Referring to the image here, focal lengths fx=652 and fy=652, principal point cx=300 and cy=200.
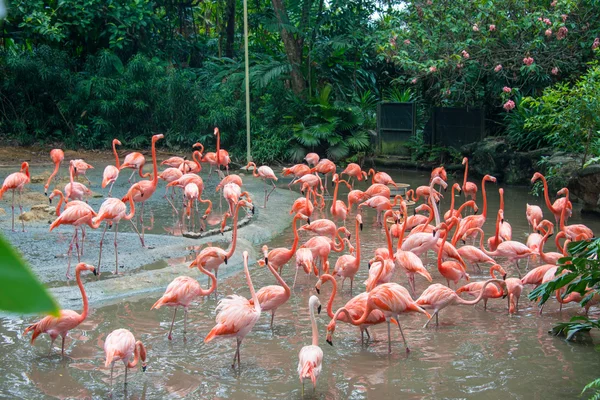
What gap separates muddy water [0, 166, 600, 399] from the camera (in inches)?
159

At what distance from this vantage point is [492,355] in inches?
181

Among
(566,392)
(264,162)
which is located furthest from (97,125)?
(566,392)

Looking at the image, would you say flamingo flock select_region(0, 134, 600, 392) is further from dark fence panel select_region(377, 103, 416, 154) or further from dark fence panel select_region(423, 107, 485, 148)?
dark fence panel select_region(377, 103, 416, 154)

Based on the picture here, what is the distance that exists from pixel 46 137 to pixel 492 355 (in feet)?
45.8

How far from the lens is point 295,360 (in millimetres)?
4523

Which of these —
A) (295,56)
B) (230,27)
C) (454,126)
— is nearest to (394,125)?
(454,126)

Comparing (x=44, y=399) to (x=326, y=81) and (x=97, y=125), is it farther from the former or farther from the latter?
(x=326, y=81)

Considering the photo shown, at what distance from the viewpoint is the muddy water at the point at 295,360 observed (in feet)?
13.2

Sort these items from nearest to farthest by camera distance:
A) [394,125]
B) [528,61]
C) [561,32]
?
[561,32] → [528,61] → [394,125]

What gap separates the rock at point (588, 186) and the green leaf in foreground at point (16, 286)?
9.76 metres

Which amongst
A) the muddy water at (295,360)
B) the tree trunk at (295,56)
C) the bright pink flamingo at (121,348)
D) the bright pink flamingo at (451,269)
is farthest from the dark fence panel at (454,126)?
the bright pink flamingo at (121,348)

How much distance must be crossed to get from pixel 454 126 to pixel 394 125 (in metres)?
1.49

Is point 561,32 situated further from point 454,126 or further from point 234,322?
point 234,322

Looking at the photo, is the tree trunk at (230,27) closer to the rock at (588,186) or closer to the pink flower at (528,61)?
the pink flower at (528,61)
